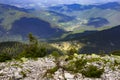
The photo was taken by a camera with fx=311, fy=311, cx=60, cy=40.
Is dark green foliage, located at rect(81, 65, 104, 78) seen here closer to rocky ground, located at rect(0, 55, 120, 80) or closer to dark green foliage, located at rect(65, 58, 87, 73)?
rocky ground, located at rect(0, 55, 120, 80)

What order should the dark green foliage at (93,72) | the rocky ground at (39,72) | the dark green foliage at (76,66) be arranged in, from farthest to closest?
the dark green foliage at (76,66)
the dark green foliage at (93,72)
the rocky ground at (39,72)

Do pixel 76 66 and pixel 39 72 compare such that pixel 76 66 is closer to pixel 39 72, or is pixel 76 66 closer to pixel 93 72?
pixel 93 72

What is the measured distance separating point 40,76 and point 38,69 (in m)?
4.98

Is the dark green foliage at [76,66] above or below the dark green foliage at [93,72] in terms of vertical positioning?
below

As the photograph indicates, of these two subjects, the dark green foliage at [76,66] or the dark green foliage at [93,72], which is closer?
the dark green foliage at [93,72]

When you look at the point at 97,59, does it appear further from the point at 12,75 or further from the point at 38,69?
the point at 12,75

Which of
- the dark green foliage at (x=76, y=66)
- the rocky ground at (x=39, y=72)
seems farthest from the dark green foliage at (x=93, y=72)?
the dark green foliage at (x=76, y=66)

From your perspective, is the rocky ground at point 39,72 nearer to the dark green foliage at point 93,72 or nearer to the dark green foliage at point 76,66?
the dark green foliage at point 93,72

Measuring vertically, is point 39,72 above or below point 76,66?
below

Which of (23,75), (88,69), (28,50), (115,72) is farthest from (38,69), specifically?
(28,50)

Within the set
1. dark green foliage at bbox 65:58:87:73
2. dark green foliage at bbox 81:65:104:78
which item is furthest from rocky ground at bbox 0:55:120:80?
dark green foliage at bbox 65:58:87:73

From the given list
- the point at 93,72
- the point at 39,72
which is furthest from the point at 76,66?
the point at 39,72

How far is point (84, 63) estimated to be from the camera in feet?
170

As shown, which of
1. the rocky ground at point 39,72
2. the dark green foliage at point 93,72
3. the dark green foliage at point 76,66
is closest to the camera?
the rocky ground at point 39,72
